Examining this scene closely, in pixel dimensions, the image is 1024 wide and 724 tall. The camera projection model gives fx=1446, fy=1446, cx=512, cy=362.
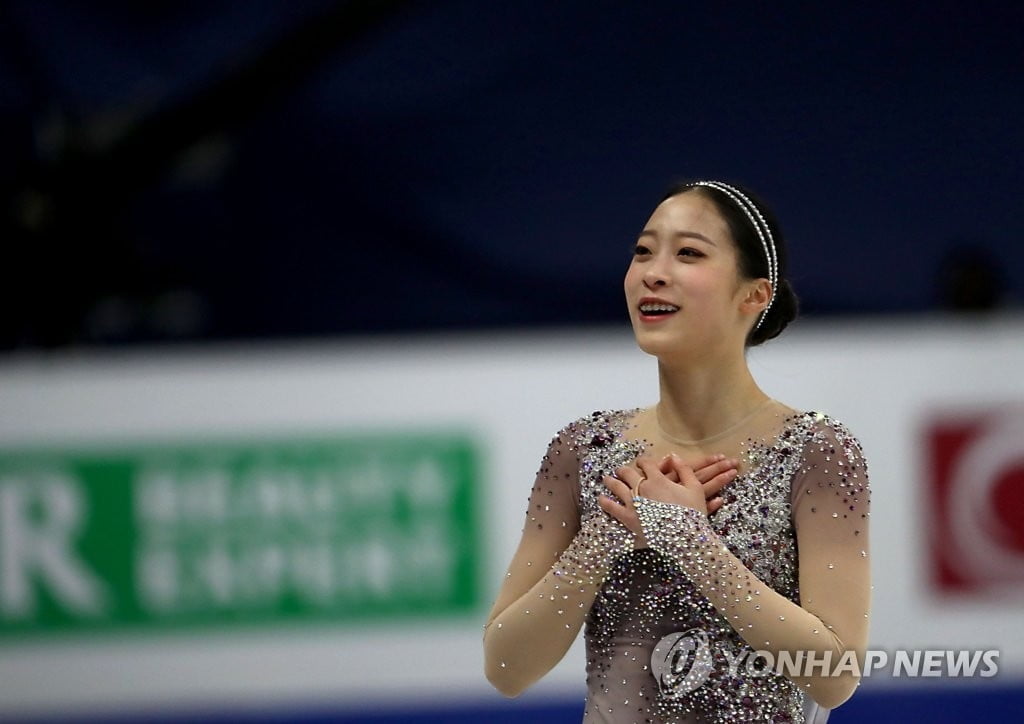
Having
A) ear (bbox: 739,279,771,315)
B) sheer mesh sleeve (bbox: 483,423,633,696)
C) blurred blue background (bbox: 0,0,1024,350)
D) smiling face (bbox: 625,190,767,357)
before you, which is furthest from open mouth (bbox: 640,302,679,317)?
blurred blue background (bbox: 0,0,1024,350)

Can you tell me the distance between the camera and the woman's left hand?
67.2 inches

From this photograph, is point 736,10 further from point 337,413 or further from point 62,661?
point 62,661

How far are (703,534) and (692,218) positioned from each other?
39cm

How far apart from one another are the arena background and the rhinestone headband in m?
2.13

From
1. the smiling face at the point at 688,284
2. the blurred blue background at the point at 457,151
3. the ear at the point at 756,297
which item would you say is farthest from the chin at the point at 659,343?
the blurred blue background at the point at 457,151

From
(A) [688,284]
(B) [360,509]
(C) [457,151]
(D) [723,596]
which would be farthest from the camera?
(C) [457,151]

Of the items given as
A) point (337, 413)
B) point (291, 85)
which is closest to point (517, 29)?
point (291, 85)

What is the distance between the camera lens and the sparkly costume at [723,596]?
167 centimetres

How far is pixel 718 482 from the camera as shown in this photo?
1731mm

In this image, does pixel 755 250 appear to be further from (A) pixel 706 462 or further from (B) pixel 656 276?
(A) pixel 706 462

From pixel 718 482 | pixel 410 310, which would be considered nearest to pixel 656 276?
pixel 718 482

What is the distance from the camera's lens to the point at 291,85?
5383mm

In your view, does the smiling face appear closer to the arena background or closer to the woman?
the woman

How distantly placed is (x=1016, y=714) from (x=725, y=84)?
7.88 feet
